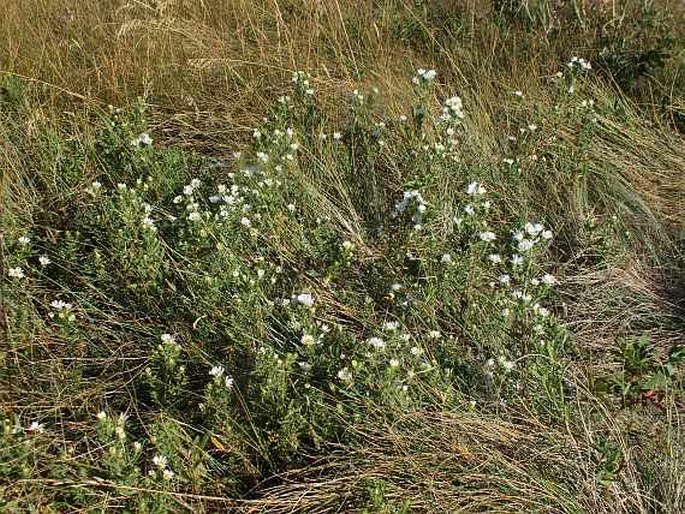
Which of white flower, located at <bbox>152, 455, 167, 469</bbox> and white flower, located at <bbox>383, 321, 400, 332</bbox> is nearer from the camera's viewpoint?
white flower, located at <bbox>152, 455, 167, 469</bbox>

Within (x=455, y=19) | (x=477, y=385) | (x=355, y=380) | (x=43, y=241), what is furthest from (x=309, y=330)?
(x=455, y=19)

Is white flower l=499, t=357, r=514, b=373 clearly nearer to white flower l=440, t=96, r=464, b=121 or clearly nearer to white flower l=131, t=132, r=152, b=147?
white flower l=440, t=96, r=464, b=121

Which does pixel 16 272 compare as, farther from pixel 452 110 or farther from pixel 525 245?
pixel 452 110

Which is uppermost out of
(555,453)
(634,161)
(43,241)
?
(43,241)

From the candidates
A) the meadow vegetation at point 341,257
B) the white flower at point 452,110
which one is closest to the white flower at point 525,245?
the meadow vegetation at point 341,257

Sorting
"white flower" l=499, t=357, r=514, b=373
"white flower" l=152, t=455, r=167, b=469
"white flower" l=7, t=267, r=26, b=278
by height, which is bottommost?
"white flower" l=499, t=357, r=514, b=373

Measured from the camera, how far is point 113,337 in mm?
3062

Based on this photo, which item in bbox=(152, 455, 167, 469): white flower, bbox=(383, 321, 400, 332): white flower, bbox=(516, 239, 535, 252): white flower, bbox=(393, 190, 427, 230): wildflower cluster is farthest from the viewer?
bbox=(393, 190, 427, 230): wildflower cluster

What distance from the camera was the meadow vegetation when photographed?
2.47 meters

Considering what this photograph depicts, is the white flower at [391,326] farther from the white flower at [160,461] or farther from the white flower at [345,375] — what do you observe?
the white flower at [160,461]

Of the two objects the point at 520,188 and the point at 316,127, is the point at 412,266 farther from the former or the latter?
the point at 316,127

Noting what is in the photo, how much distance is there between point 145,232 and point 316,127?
1314mm

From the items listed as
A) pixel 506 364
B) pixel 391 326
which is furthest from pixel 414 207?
pixel 506 364

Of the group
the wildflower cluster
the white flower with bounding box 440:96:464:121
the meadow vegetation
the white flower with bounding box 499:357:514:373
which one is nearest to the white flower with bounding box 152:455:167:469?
the meadow vegetation
